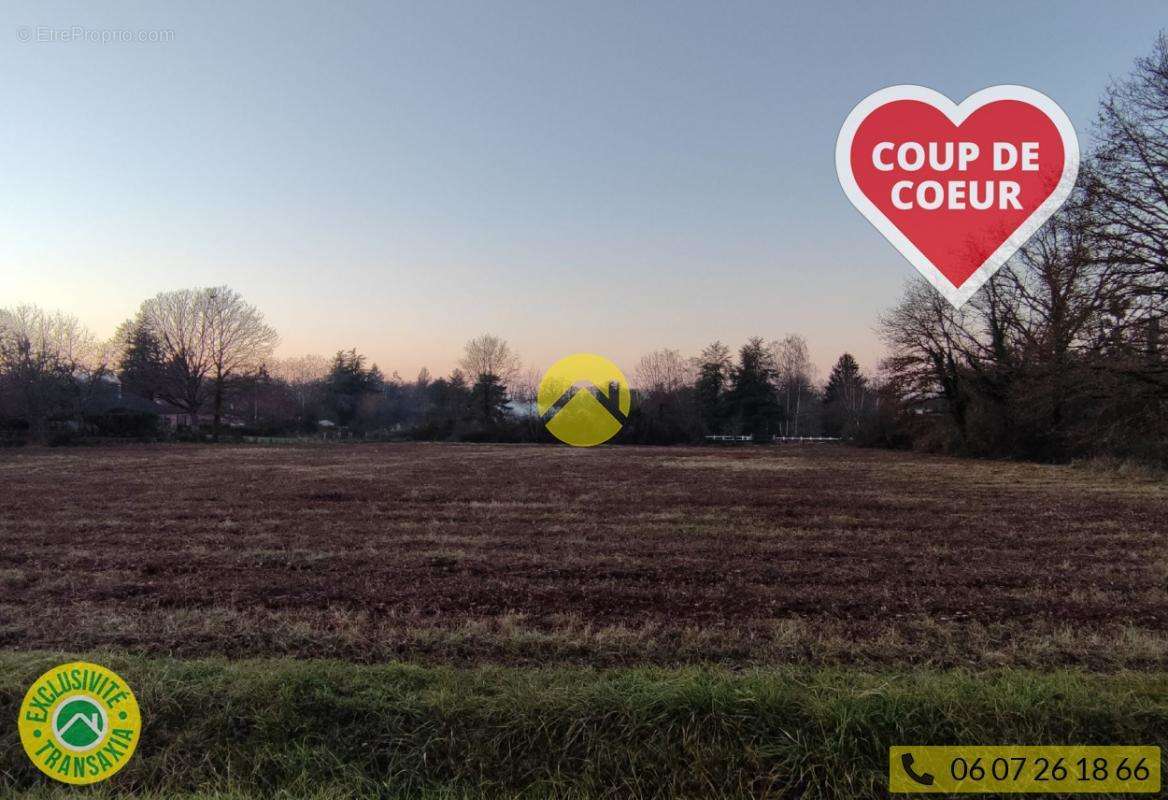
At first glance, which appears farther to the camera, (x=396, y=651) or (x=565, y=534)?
(x=565, y=534)

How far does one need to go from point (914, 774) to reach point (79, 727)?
359 centimetres

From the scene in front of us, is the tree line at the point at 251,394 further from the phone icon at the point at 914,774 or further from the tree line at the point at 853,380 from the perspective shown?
the phone icon at the point at 914,774

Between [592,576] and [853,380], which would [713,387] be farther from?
[592,576]

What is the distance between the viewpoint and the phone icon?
246cm

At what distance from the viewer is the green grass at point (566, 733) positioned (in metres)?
2.52

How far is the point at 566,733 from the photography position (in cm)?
270

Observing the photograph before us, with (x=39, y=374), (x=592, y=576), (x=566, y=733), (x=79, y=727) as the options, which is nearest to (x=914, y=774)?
(x=566, y=733)

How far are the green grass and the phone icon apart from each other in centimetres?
8

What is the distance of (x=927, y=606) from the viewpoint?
211 inches

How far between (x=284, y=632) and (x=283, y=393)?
58.9 meters

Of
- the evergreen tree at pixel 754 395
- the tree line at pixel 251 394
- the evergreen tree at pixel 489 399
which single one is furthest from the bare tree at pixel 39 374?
the evergreen tree at pixel 754 395

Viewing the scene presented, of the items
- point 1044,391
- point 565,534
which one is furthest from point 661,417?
point 565,534

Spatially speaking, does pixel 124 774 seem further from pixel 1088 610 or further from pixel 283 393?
pixel 283 393

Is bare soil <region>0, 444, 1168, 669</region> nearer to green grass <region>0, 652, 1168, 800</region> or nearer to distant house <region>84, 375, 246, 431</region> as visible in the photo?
green grass <region>0, 652, 1168, 800</region>
